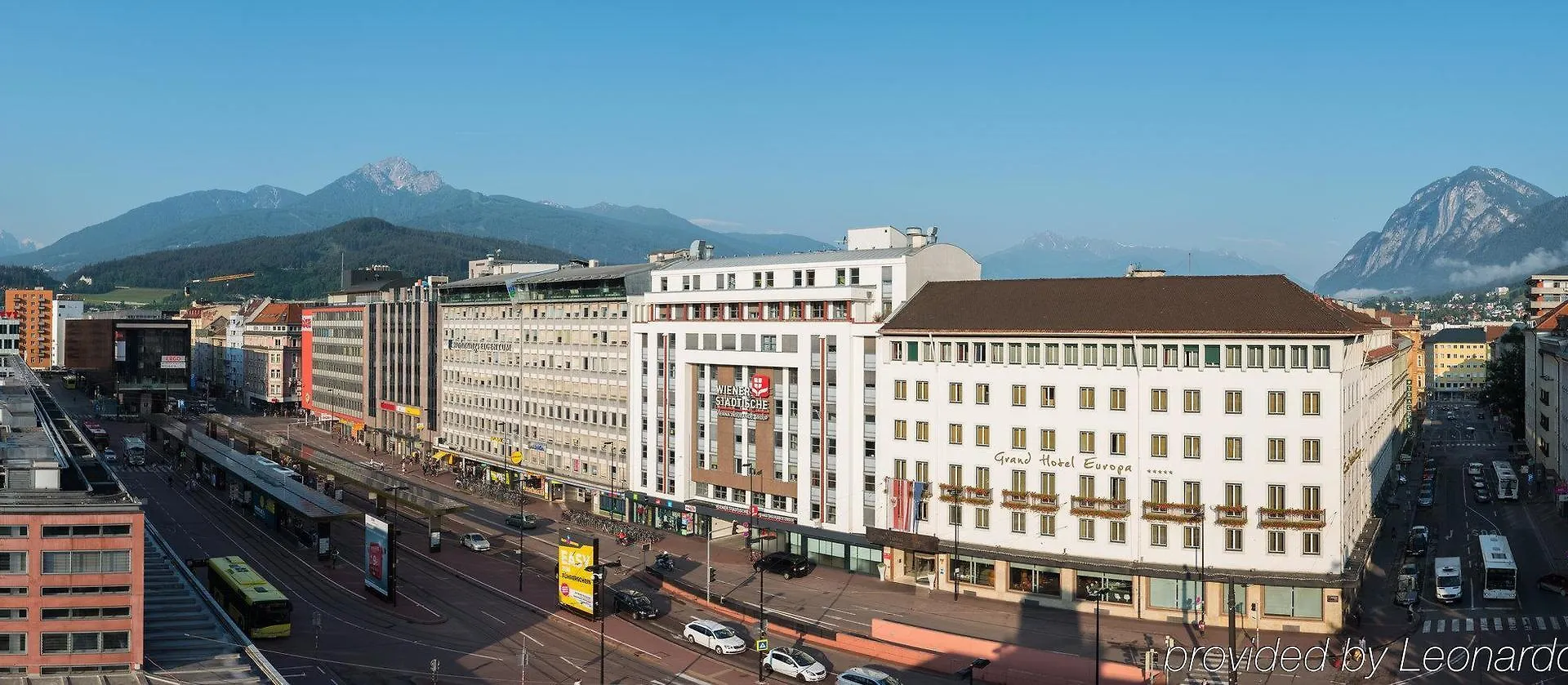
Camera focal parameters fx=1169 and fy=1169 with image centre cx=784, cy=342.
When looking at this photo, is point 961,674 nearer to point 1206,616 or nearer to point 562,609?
point 1206,616

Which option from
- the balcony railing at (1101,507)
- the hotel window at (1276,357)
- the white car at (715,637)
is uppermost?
the hotel window at (1276,357)

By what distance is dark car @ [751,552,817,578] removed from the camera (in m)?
85.2

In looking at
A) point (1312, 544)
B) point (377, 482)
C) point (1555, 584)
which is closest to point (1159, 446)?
point (1312, 544)

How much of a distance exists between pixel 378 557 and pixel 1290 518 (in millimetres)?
57614

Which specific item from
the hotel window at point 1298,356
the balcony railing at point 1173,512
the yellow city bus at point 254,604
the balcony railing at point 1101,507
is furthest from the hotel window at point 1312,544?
the yellow city bus at point 254,604

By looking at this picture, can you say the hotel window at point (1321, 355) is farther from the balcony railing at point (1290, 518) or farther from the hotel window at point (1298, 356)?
the balcony railing at point (1290, 518)

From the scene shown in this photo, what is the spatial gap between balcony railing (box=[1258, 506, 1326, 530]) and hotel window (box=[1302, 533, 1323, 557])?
55 centimetres

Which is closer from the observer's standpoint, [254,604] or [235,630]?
[235,630]

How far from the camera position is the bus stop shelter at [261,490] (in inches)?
3617

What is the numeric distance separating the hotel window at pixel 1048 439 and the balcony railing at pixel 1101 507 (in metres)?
3.56

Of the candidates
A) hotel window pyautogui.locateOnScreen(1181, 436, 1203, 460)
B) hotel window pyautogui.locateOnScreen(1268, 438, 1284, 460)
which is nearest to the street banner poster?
hotel window pyautogui.locateOnScreen(1181, 436, 1203, 460)

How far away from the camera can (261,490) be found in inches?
4193

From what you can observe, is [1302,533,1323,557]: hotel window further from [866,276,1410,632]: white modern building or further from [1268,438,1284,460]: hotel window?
[1268,438,1284,460]: hotel window

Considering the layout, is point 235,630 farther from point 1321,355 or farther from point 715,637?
point 1321,355
